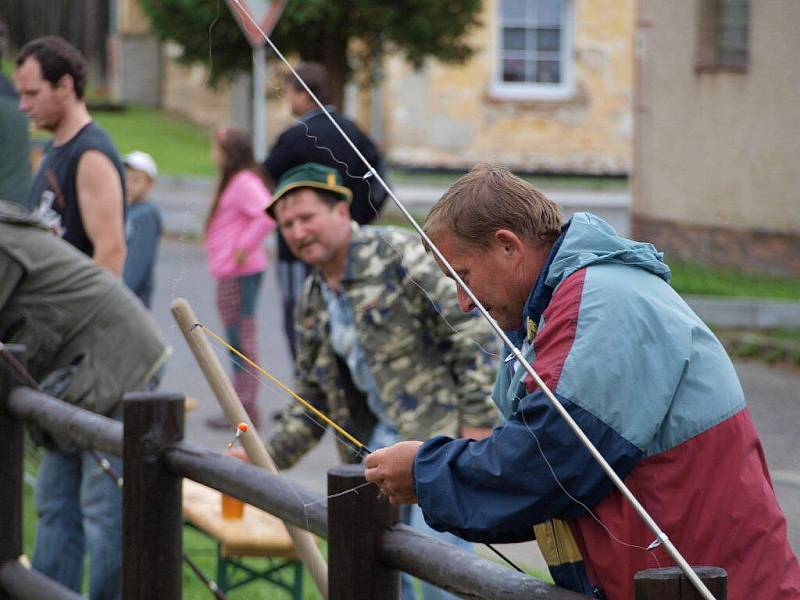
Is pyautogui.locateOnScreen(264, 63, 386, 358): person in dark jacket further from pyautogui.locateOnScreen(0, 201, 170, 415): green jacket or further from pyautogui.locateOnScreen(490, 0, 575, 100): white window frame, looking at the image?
pyautogui.locateOnScreen(490, 0, 575, 100): white window frame

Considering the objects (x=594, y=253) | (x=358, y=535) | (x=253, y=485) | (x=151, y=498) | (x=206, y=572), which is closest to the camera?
(x=594, y=253)

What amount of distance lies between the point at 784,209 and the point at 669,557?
11.5m

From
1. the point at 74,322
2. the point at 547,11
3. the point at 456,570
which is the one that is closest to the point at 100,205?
the point at 74,322

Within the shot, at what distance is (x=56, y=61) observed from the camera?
17.1 ft

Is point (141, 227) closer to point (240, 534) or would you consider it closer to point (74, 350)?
point (74, 350)

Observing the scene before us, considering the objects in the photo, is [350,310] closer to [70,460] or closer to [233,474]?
[233,474]

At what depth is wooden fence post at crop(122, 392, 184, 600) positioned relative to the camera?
368 centimetres

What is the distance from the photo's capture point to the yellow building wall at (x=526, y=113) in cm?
2533

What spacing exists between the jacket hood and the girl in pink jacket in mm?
4894

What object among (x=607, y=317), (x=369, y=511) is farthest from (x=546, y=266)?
(x=369, y=511)

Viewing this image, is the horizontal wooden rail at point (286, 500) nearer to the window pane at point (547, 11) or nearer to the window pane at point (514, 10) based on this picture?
the window pane at point (514, 10)

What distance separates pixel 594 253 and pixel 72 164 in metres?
3.24

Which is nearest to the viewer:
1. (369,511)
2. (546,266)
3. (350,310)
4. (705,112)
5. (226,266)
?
(546,266)

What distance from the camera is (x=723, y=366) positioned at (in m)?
2.24
